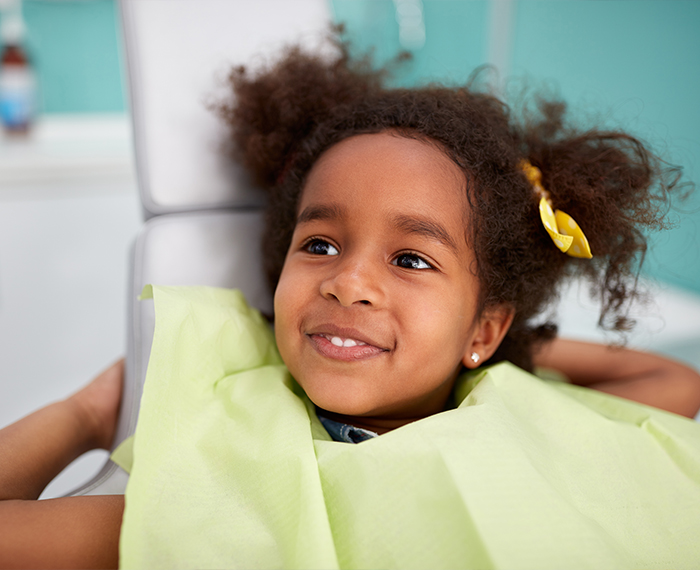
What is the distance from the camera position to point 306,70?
82cm

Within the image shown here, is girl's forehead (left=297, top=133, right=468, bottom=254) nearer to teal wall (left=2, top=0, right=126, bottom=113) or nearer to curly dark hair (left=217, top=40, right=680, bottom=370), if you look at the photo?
curly dark hair (left=217, top=40, right=680, bottom=370)

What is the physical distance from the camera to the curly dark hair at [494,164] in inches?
26.7

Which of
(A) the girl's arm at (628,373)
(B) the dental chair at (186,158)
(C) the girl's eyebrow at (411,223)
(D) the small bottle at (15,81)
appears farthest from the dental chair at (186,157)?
(D) the small bottle at (15,81)

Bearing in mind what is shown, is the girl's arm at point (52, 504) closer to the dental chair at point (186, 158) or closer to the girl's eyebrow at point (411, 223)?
the dental chair at point (186, 158)

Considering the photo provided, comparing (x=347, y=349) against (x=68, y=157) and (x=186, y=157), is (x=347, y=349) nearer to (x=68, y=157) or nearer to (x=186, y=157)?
(x=186, y=157)

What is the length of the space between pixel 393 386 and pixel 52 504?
0.32 metres

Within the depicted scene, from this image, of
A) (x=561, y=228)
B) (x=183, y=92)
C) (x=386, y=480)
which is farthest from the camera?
(x=183, y=92)

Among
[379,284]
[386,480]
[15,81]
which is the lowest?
[386,480]

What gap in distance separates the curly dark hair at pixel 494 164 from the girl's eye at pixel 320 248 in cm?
10

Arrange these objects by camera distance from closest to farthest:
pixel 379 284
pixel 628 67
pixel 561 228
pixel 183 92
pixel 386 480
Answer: pixel 386 480
pixel 379 284
pixel 561 228
pixel 183 92
pixel 628 67

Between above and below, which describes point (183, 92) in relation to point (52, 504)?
above

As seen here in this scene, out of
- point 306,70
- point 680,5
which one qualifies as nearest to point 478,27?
point 680,5

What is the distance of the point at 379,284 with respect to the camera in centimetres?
58

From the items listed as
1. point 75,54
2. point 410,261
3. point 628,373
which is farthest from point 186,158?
point 75,54
